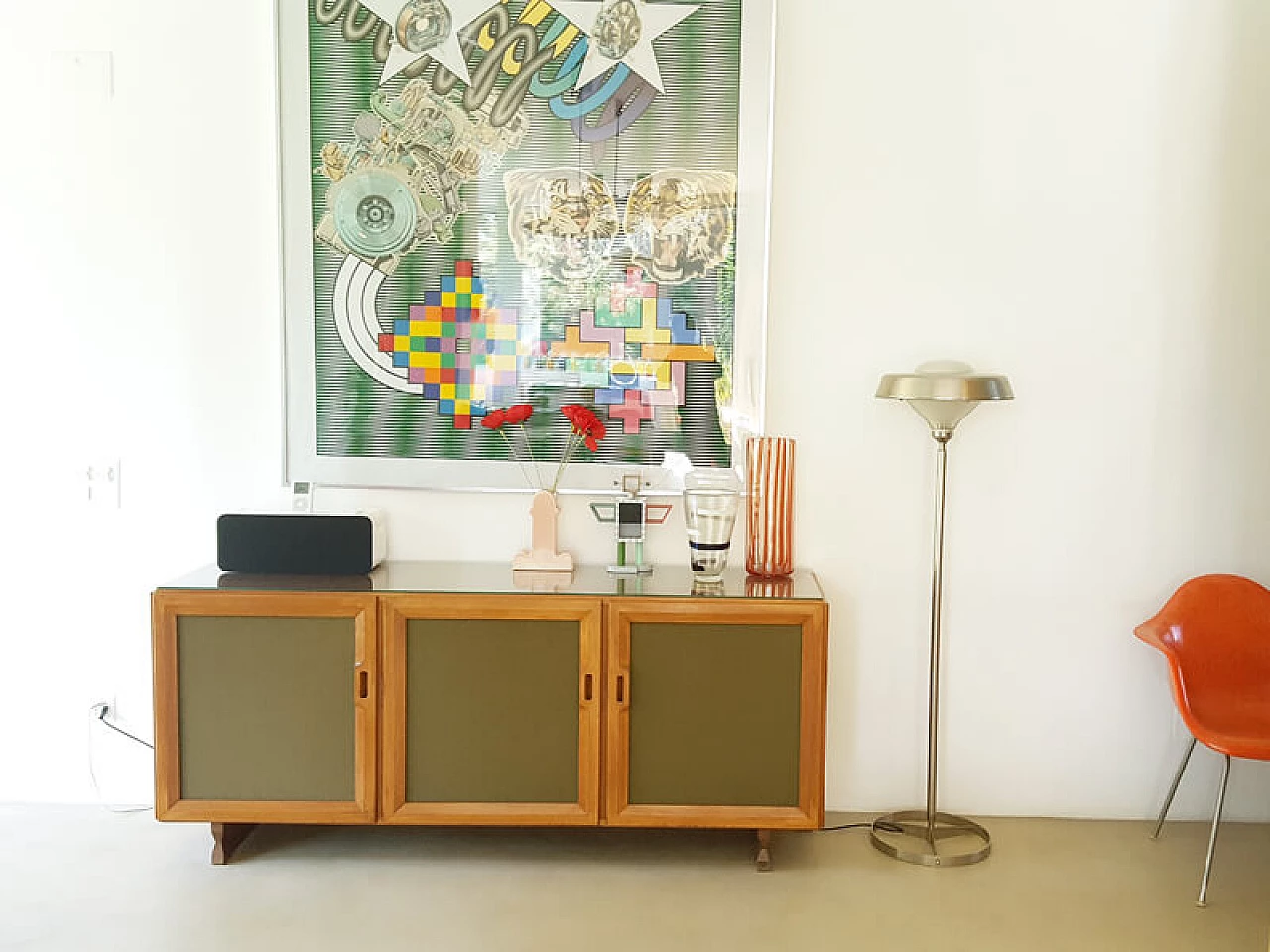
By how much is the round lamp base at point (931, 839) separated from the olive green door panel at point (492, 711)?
2.90ft

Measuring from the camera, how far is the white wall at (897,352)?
354 centimetres

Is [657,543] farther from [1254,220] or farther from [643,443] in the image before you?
[1254,220]

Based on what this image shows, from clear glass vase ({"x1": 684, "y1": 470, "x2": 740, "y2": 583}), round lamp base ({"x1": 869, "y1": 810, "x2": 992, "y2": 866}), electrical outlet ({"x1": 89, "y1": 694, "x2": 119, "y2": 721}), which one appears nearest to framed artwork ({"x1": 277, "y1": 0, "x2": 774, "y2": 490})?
clear glass vase ({"x1": 684, "y1": 470, "x2": 740, "y2": 583})

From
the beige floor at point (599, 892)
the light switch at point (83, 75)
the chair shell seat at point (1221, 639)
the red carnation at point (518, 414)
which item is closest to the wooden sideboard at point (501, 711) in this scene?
the beige floor at point (599, 892)

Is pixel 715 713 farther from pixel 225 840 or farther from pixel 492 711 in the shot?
pixel 225 840

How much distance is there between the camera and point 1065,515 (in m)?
3.64

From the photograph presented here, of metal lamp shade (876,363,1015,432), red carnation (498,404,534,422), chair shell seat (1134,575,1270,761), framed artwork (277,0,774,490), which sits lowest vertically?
chair shell seat (1134,575,1270,761)

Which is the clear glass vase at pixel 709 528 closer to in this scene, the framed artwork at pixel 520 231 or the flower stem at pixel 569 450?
the framed artwork at pixel 520 231

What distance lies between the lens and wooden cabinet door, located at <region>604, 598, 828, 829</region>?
3225 mm

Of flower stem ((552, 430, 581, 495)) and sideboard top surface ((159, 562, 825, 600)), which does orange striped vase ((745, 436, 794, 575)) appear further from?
flower stem ((552, 430, 581, 495))

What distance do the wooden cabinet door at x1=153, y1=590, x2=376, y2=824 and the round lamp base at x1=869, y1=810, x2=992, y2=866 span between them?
138 cm

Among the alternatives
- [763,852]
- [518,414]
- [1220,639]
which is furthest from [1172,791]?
[518,414]

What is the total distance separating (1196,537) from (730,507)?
1.37 metres

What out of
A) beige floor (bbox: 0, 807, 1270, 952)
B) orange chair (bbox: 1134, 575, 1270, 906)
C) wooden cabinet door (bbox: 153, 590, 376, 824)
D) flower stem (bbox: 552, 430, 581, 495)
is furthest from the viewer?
flower stem (bbox: 552, 430, 581, 495)
